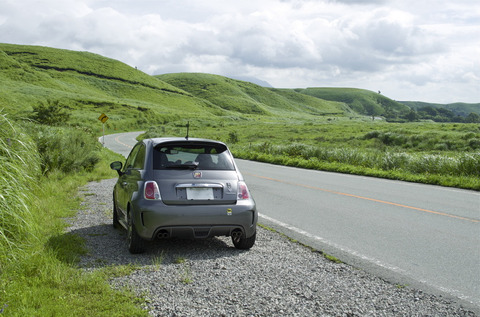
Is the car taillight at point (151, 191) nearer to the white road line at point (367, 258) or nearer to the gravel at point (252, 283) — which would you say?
the gravel at point (252, 283)

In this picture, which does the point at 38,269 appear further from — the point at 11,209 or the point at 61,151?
the point at 61,151

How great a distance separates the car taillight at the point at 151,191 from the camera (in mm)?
5840

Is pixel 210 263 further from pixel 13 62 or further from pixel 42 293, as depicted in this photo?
pixel 13 62

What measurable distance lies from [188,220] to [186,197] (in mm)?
299

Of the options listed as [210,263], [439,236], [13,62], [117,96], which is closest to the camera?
[210,263]

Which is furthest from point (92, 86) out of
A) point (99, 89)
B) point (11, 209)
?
point (11, 209)

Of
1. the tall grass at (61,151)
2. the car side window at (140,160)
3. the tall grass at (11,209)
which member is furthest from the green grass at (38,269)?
the tall grass at (61,151)

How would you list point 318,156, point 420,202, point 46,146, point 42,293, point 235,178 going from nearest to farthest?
point 42,293 → point 235,178 → point 420,202 → point 46,146 → point 318,156

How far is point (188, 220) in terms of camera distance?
19.0ft

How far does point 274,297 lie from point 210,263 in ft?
4.52

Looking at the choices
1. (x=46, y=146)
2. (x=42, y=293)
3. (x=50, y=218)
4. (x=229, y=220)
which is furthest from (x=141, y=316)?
(x=46, y=146)

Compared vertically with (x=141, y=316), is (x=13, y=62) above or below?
above

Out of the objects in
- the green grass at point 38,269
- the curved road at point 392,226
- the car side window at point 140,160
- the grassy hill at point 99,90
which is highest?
the grassy hill at point 99,90

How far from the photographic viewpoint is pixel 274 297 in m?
4.45
